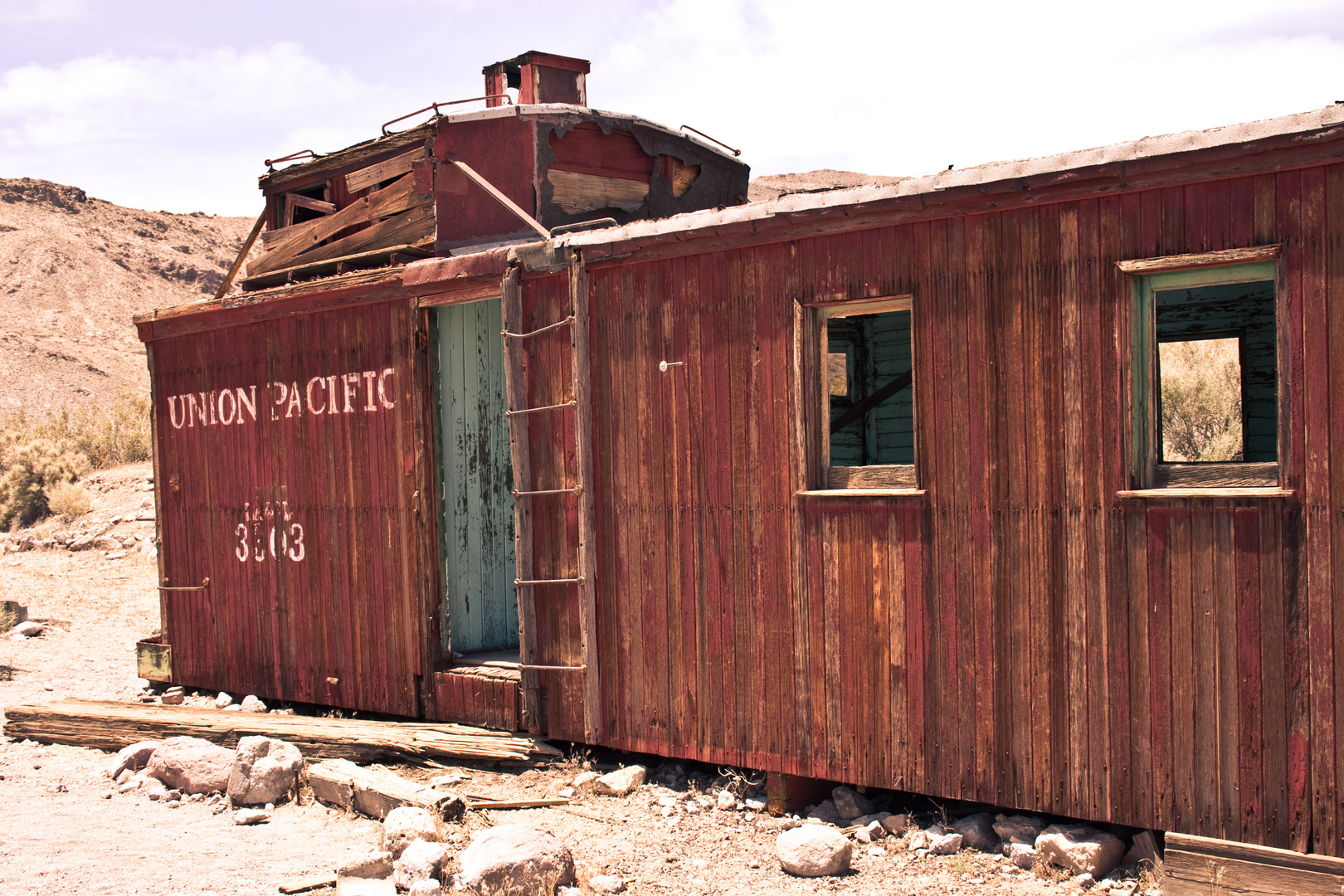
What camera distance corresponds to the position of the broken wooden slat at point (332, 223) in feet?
31.1

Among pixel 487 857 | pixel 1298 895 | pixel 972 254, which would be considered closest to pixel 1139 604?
pixel 1298 895

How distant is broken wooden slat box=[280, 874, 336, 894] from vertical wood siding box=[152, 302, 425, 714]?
9.64 ft

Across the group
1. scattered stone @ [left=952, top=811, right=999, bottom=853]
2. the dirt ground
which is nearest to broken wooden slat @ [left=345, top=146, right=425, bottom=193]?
the dirt ground

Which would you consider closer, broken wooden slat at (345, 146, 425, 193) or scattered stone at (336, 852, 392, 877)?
scattered stone at (336, 852, 392, 877)

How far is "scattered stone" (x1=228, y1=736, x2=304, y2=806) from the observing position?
738 cm

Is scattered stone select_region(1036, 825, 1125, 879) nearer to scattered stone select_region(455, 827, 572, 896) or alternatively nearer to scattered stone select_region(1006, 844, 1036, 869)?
scattered stone select_region(1006, 844, 1036, 869)

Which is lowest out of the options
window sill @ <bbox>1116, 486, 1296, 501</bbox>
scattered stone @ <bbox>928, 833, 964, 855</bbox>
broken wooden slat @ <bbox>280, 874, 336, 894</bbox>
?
broken wooden slat @ <bbox>280, 874, 336, 894</bbox>

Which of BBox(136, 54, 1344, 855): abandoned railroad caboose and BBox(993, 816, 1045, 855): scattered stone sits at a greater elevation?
BBox(136, 54, 1344, 855): abandoned railroad caboose

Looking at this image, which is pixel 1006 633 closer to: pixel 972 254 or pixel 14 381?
pixel 972 254

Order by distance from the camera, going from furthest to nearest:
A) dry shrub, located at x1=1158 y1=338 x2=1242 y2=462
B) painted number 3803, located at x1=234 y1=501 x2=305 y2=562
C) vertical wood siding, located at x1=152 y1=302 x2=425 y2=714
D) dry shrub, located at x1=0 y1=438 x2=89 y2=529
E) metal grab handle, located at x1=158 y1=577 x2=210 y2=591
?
dry shrub, located at x1=0 y1=438 x2=89 y2=529 → dry shrub, located at x1=1158 y1=338 x2=1242 y2=462 → metal grab handle, located at x1=158 y1=577 x2=210 y2=591 → painted number 3803, located at x1=234 y1=501 x2=305 y2=562 → vertical wood siding, located at x1=152 y1=302 x2=425 y2=714

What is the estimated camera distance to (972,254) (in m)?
5.94

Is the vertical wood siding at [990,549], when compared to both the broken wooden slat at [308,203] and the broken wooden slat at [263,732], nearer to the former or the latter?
the broken wooden slat at [263,732]

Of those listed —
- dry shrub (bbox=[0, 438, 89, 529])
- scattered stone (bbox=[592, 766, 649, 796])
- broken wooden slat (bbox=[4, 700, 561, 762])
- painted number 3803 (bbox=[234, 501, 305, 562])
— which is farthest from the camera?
dry shrub (bbox=[0, 438, 89, 529])

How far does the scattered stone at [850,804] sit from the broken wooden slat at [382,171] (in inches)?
237
